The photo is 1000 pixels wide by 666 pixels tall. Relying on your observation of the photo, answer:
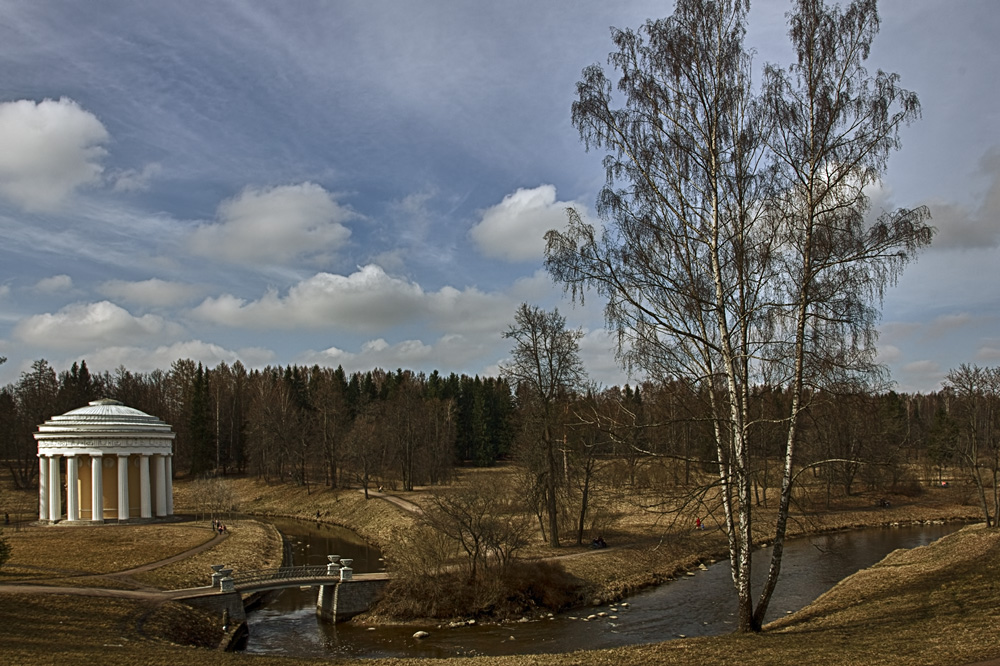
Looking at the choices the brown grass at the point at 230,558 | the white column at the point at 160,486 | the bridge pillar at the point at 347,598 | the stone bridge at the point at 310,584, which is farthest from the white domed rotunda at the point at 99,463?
the bridge pillar at the point at 347,598

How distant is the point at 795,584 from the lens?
2534 centimetres

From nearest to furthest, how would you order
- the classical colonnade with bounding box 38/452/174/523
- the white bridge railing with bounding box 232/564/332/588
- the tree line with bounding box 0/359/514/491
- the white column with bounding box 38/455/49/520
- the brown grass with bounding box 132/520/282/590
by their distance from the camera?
the white bridge railing with bounding box 232/564/332/588 → the brown grass with bounding box 132/520/282/590 → the classical colonnade with bounding box 38/452/174/523 → the white column with bounding box 38/455/49/520 → the tree line with bounding box 0/359/514/491

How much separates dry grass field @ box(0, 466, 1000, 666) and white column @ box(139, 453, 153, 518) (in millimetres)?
4923

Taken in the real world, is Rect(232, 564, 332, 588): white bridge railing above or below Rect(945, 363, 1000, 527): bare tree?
below

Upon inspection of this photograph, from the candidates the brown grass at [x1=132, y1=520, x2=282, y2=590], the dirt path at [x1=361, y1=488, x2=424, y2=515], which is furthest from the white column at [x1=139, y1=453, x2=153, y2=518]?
the dirt path at [x1=361, y1=488, x2=424, y2=515]

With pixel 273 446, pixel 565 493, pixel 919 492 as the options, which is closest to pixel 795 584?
pixel 565 493

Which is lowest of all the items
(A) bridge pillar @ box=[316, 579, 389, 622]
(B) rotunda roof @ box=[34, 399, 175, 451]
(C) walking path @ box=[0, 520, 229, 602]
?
(A) bridge pillar @ box=[316, 579, 389, 622]

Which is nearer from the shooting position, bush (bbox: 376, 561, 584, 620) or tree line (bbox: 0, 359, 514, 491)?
bush (bbox: 376, 561, 584, 620)

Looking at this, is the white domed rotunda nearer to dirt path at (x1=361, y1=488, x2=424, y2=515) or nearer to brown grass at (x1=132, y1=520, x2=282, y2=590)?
brown grass at (x1=132, y1=520, x2=282, y2=590)

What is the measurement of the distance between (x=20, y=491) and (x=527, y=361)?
5247 cm

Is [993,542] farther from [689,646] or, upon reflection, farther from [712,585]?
[689,646]

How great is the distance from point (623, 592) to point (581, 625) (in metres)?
4.43

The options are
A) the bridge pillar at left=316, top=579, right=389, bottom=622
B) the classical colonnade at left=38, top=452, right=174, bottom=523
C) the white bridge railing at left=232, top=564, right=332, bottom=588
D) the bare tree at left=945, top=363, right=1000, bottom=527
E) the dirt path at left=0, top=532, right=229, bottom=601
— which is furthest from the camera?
the classical colonnade at left=38, top=452, right=174, bottom=523

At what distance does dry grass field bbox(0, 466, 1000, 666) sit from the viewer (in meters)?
11.5
